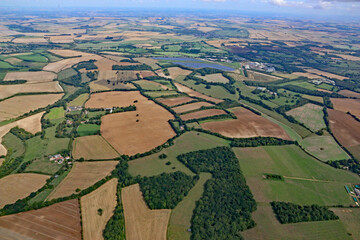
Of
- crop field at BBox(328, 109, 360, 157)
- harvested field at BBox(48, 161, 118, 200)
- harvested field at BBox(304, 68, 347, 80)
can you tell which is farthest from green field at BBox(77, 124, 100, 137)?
harvested field at BBox(304, 68, 347, 80)

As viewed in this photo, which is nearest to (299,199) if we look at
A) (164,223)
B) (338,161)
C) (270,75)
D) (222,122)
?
(338,161)

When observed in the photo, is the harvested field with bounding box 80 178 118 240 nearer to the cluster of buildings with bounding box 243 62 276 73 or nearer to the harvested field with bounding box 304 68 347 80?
the cluster of buildings with bounding box 243 62 276 73

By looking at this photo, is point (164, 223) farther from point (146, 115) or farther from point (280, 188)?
point (146, 115)

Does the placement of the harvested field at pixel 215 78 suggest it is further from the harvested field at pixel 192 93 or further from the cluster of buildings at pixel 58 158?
the cluster of buildings at pixel 58 158

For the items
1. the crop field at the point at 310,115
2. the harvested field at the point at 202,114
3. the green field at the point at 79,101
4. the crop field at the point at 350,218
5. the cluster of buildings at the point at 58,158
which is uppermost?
the cluster of buildings at the point at 58,158

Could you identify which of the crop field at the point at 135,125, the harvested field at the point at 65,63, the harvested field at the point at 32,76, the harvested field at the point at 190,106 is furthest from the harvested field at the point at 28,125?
the harvested field at the point at 65,63

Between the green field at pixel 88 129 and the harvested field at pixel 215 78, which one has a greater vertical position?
the green field at pixel 88 129
